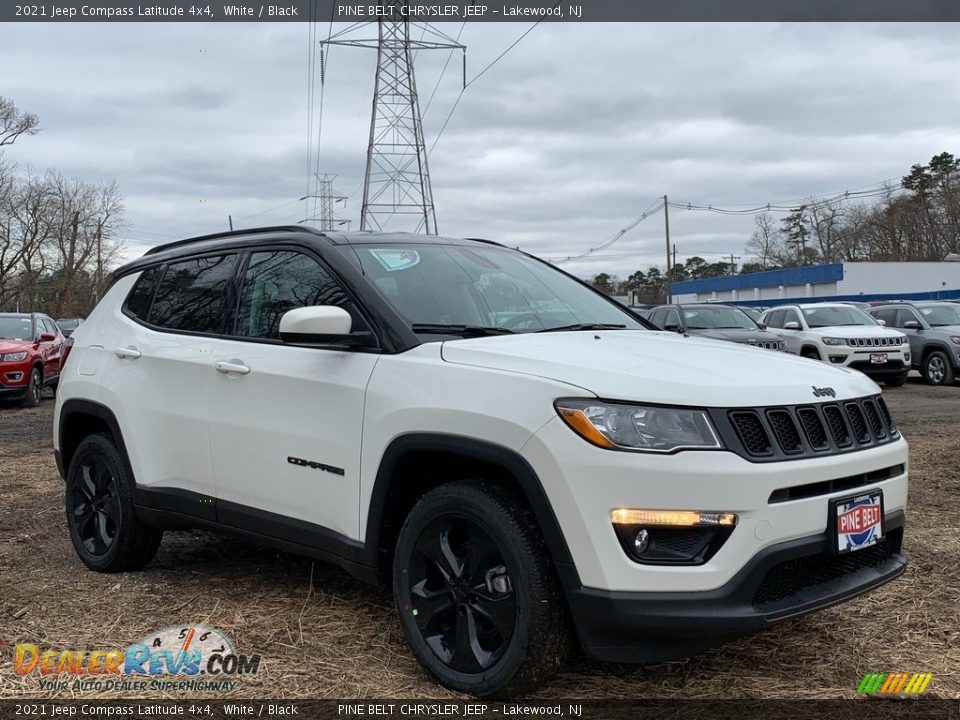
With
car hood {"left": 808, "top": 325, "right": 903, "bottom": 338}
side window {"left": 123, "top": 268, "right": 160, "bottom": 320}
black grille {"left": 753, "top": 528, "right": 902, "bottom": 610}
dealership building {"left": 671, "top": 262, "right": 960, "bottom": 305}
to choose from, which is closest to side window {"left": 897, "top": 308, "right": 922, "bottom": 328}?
car hood {"left": 808, "top": 325, "right": 903, "bottom": 338}

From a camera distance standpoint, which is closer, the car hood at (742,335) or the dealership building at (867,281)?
the car hood at (742,335)

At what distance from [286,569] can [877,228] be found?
79.5m

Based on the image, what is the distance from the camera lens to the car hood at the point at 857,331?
15844mm

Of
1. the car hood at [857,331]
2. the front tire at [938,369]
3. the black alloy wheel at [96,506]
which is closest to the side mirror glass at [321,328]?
the black alloy wheel at [96,506]

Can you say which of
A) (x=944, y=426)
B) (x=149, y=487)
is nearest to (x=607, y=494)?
(x=149, y=487)

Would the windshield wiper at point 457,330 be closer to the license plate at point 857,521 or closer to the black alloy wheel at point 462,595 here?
the black alloy wheel at point 462,595

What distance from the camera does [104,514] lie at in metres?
4.86

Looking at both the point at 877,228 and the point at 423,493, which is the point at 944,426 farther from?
the point at 877,228

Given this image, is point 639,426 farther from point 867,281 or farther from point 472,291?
point 867,281

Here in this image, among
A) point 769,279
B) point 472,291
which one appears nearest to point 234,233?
point 472,291

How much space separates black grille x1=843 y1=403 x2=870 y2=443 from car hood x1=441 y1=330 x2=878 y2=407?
0.05 metres

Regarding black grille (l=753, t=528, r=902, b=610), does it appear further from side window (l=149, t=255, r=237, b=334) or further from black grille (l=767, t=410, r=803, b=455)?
side window (l=149, t=255, r=237, b=334)

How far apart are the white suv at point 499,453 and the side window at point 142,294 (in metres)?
0.37

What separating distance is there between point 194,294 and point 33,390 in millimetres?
11333
